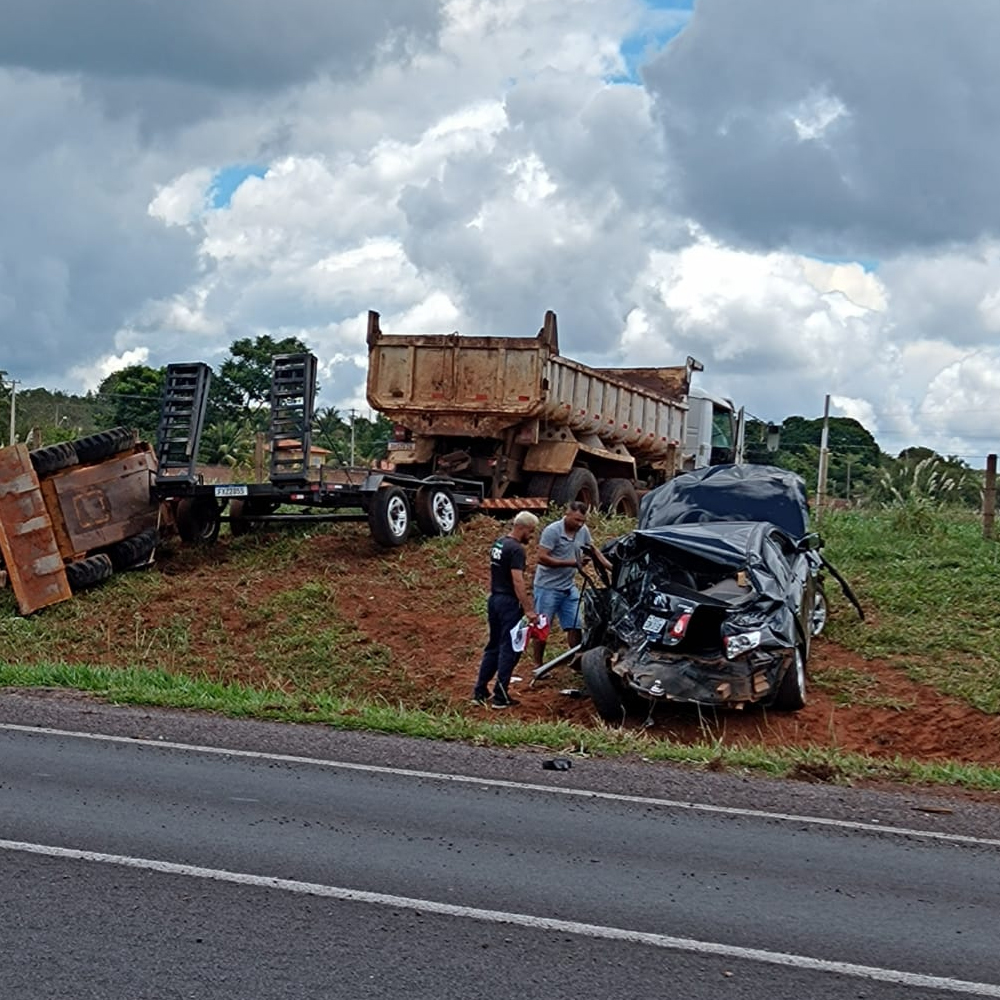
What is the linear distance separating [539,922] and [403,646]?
960cm

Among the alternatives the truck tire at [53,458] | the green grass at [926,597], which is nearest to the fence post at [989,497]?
the green grass at [926,597]

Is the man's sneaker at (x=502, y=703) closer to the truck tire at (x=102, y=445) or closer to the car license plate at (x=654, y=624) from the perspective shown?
the car license plate at (x=654, y=624)

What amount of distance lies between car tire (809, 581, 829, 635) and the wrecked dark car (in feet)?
3.22

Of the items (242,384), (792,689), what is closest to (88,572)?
A: (792,689)

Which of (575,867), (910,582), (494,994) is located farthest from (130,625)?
(494,994)

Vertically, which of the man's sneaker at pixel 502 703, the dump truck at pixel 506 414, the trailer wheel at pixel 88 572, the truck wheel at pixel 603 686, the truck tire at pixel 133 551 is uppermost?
the dump truck at pixel 506 414

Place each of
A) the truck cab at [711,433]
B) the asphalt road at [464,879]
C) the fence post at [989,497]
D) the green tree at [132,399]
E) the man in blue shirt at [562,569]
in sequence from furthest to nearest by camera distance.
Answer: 1. the green tree at [132,399]
2. the truck cab at [711,433]
3. the fence post at [989,497]
4. the man in blue shirt at [562,569]
5. the asphalt road at [464,879]

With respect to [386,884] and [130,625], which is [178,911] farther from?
[130,625]

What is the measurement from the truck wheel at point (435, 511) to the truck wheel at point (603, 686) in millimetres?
6772

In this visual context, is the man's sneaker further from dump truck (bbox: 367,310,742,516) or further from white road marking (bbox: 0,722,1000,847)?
dump truck (bbox: 367,310,742,516)

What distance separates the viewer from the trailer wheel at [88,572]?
56.4 feet

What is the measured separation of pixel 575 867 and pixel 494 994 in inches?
73.0

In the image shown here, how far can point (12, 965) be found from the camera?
5246mm

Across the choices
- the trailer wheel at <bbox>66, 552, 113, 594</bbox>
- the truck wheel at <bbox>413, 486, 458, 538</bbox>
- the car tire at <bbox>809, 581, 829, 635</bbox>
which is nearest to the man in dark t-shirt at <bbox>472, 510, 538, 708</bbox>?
the car tire at <bbox>809, 581, 829, 635</bbox>
